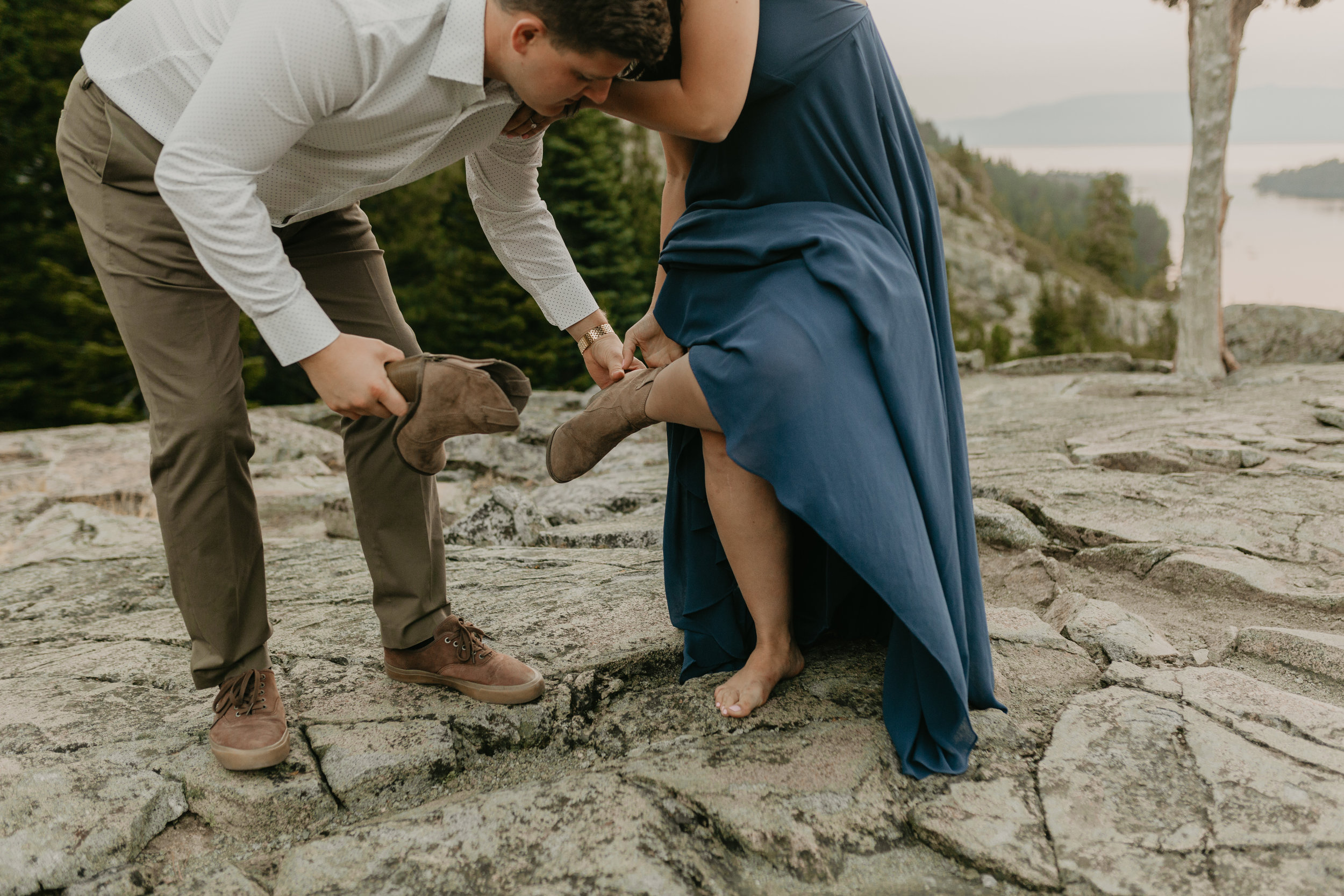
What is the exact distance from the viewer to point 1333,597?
2.45m

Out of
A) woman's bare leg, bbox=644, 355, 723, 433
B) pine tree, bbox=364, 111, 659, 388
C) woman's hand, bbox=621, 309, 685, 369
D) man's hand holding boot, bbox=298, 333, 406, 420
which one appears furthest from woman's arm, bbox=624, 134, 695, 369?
pine tree, bbox=364, 111, 659, 388

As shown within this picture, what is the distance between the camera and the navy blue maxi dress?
1604 millimetres

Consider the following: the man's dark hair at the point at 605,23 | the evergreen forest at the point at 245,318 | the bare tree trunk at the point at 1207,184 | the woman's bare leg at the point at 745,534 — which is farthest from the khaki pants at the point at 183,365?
the evergreen forest at the point at 245,318

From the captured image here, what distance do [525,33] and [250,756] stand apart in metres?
1.41

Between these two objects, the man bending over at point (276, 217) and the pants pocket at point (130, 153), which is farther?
the pants pocket at point (130, 153)

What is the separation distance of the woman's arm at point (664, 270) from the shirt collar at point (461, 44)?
1.84 feet

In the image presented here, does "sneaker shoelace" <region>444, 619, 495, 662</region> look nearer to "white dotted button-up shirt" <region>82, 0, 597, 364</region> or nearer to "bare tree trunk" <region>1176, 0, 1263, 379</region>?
"white dotted button-up shirt" <region>82, 0, 597, 364</region>

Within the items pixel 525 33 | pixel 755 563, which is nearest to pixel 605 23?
pixel 525 33

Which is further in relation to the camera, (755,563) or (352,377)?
(755,563)

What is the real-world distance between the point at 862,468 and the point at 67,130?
1630 mm

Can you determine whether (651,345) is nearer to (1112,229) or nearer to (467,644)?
(467,644)

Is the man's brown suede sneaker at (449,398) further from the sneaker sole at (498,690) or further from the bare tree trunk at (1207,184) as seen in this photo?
the bare tree trunk at (1207,184)

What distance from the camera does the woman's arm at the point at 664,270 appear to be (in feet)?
6.73

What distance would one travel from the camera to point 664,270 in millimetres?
2102
